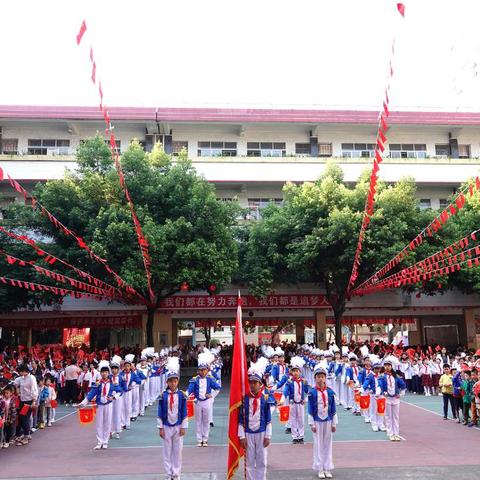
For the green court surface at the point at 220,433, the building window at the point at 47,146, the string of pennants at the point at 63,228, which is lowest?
the green court surface at the point at 220,433

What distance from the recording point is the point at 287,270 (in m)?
25.1

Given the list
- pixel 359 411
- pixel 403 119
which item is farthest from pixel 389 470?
pixel 403 119

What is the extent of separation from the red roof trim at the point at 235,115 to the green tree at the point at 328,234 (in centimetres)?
637

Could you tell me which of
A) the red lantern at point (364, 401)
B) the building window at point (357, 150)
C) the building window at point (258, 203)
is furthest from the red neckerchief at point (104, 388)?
the building window at point (357, 150)

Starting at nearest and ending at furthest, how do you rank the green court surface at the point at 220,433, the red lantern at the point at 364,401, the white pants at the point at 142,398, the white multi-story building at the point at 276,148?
the green court surface at the point at 220,433, the red lantern at the point at 364,401, the white pants at the point at 142,398, the white multi-story building at the point at 276,148

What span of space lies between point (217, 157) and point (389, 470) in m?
22.1

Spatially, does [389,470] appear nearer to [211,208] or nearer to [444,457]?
[444,457]

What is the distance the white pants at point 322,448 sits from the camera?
884 centimetres

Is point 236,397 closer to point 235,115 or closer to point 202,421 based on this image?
point 202,421

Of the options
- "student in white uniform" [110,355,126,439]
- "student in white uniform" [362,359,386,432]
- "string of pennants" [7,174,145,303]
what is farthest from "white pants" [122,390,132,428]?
"student in white uniform" [362,359,386,432]

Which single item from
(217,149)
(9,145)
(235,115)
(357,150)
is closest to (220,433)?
(235,115)

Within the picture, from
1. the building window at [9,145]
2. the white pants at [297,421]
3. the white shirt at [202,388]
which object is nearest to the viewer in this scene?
the white pants at [297,421]

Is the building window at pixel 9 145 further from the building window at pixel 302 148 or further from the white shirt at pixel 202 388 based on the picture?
the white shirt at pixel 202 388

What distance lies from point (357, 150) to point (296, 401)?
72.4 feet
